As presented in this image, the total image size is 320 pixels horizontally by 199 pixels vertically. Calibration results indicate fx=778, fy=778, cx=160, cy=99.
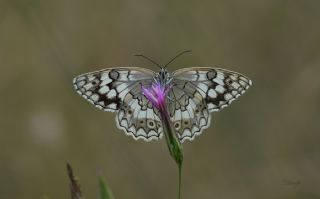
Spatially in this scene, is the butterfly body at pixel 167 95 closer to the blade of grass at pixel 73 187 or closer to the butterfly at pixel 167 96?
the butterfly at pixel 167 96

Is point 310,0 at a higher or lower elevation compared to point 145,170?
higher

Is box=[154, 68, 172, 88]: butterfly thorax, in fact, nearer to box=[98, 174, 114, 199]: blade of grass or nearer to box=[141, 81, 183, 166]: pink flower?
box=[141, 81, 183, 166]: pink flower

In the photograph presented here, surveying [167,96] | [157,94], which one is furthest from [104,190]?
[167,96]

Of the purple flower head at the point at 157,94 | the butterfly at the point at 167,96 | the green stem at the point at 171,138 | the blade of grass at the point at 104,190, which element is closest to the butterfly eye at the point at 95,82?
the butterfly at the point at 167,96

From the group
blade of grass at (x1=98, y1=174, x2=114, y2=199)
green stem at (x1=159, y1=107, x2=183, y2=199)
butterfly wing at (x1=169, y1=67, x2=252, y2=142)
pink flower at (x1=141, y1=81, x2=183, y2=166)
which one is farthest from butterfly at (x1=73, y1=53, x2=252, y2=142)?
blade of grass at (x1=98, y1=174, x2=114, y2=199)

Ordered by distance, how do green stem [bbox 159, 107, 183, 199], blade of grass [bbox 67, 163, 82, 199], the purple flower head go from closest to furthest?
blade of grass [bbox 67, 163, 82, 199] < green stem [bbox 159, 107, 183, 199] < the purple flower head

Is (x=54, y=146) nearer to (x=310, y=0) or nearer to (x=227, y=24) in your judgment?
(x=227, y=24)

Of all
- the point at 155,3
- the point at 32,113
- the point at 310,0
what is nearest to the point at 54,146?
the point at 32,113
